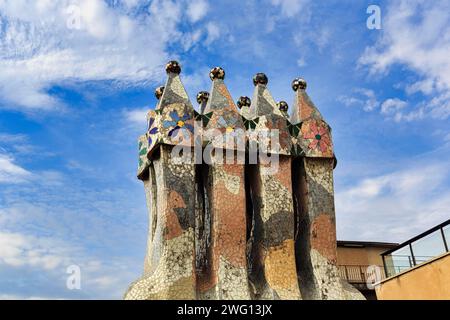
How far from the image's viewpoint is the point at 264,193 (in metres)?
10.3

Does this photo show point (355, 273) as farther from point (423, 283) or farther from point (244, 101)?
point (244, 101)

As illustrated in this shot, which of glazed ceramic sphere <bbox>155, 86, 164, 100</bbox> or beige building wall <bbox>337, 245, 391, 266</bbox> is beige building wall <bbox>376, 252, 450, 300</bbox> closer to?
glazed ceramic sphere <bbox>155, 86, 164, 100</bbox>

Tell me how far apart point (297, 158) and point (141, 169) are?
3.61 meters

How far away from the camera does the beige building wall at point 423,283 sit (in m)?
9.16

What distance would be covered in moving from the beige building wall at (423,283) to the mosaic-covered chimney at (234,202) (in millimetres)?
1221

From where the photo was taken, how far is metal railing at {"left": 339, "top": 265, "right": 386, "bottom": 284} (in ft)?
59.7

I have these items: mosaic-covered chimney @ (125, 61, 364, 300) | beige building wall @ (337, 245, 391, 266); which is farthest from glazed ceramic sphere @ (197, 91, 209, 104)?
beige building wall @ (337, 245, 391, 266)

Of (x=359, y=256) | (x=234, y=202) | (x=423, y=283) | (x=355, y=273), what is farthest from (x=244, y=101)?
(x=359, y=256)

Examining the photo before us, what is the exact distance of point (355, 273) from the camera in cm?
1842

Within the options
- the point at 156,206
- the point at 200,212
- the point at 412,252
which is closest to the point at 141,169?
the point at 156,206

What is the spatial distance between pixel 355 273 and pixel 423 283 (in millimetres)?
8819

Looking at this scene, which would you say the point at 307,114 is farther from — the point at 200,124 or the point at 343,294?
the point at 343,294

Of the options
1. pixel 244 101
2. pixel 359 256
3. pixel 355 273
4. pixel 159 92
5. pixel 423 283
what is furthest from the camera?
pixel 359 256
